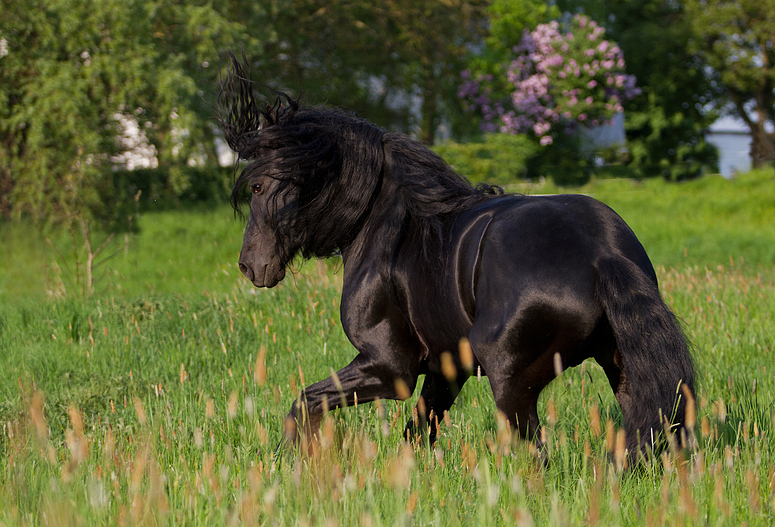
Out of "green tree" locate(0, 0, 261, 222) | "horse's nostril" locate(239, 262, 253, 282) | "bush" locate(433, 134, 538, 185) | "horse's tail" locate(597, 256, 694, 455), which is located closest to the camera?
"horse's tail" locate(597, 256, 694, 455)

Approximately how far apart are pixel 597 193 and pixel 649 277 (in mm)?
23286

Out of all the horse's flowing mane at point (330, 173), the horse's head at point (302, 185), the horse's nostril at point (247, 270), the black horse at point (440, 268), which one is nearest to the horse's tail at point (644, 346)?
the black horse at point (440, 268)

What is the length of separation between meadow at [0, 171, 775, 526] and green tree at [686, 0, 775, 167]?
25.2 metres

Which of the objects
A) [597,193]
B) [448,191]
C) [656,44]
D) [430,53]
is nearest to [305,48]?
[430,53]

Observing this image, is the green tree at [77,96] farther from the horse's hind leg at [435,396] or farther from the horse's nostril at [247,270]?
the horse's hind leg at [435,396]

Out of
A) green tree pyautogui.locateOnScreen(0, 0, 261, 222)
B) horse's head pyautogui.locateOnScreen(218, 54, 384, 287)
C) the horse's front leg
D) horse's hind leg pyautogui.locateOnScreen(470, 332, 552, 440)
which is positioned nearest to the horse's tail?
horse's hind leg pyautogui.locateOnScreen(470, 332, 552, 440)

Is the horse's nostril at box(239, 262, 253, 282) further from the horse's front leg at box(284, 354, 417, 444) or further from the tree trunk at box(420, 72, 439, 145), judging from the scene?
the tree trunk at box(420, 72, 439, 145)

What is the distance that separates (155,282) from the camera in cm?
1370

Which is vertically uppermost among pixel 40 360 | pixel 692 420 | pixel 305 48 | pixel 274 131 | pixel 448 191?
pixel 305 48

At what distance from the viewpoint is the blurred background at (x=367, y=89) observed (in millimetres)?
15336

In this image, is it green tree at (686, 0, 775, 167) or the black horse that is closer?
the black horse

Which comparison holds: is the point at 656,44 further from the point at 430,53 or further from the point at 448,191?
the point at 448,191

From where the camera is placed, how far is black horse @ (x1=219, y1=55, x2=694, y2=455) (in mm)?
3072

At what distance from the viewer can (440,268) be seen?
3561 millimetres
